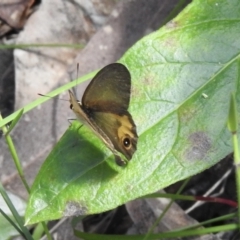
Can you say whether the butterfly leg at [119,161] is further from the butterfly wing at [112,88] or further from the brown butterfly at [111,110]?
the butterfly wing at [112,88]

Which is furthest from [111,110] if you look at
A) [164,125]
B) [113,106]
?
[164,125]

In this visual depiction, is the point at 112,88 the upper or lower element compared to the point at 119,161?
upper

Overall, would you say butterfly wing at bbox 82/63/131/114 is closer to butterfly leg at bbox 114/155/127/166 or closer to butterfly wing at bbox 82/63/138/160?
butterfly wing at bbox 82/63/138/160

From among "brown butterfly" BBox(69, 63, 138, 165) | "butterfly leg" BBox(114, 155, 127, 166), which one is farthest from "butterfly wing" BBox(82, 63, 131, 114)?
"butterfly leg" BBox(114, 155, 127, 166)

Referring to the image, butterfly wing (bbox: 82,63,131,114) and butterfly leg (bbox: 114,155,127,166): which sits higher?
butterfly wing (bbox: 82,63,131,114)

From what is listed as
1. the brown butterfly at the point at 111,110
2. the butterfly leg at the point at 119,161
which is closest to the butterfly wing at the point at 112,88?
the brown butterfly at the point at 111,110

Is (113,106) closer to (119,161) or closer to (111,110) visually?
(111,110)
